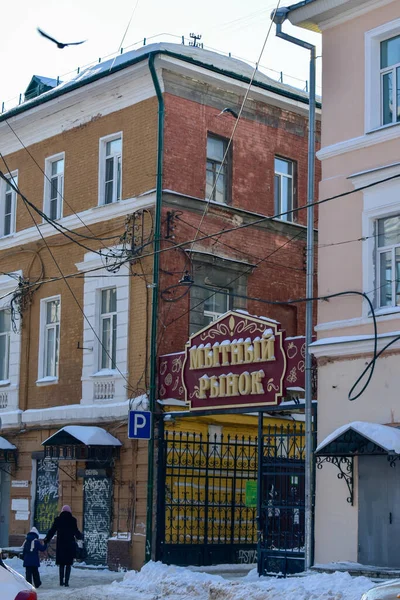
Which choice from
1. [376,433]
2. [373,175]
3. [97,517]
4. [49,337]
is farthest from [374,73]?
[49,337]

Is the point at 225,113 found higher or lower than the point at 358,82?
higher

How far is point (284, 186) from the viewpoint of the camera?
2436cm

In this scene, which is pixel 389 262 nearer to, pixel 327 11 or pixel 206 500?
pixel 327 11

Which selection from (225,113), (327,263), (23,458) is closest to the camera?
(327,263)

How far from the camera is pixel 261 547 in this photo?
18.1 meters

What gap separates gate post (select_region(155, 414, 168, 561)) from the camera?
65.5ft

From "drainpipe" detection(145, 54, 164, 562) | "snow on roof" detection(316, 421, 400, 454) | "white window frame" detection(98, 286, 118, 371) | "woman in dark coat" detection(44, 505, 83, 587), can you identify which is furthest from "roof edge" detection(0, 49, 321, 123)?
"snow on roof" detection(316, 421, 400, 454)

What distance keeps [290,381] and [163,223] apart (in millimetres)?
5145

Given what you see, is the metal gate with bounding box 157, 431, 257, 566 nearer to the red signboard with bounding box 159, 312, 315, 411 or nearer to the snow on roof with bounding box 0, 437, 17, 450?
the red signboard with bounding box 159, 312, 315, 411

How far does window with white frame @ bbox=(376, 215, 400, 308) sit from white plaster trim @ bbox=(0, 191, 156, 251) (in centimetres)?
625

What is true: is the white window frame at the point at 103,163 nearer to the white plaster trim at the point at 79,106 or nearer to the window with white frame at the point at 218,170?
the white plaster trim at the point at 79,106

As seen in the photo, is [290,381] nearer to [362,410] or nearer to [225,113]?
[362,410]

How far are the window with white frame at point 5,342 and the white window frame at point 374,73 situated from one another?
1193cm

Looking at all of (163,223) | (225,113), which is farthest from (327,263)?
(225,113)
